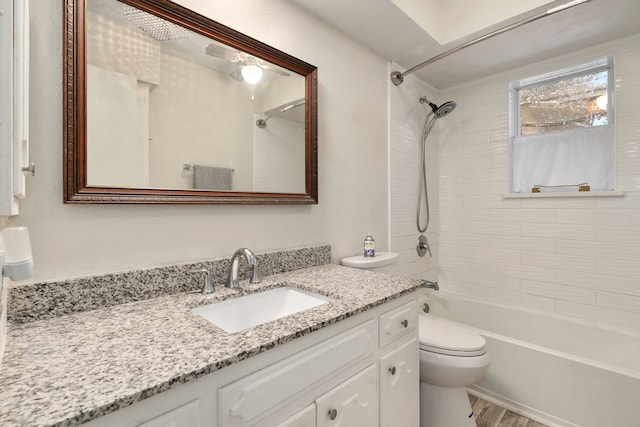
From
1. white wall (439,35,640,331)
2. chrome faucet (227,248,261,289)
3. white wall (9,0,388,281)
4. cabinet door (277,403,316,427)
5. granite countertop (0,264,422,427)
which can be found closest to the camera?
granite countertop (0,264,422,427)

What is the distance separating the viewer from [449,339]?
1.58m

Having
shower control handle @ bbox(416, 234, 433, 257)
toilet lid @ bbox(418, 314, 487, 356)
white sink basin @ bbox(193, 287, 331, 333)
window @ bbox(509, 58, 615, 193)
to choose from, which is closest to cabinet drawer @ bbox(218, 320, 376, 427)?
white sink basin @ bbox(193, 287, 331, 333)

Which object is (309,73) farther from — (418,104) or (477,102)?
(477,102)

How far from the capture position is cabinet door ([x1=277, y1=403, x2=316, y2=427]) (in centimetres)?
79

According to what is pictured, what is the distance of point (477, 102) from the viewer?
249cm

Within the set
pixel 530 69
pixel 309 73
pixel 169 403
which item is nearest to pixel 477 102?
pixel 530 69

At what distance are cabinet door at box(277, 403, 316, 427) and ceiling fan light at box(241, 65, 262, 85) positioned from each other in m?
1.28

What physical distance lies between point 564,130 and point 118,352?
2.84 metres

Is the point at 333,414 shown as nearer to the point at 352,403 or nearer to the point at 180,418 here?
the point at 352,403

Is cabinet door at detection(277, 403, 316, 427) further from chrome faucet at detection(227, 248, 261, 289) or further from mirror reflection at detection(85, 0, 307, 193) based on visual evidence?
mirror reflection at detection(85, 0, 307, 193)

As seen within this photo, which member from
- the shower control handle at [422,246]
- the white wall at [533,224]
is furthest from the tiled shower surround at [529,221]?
the shower control handle at [422,246]

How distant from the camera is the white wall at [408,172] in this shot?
219cm

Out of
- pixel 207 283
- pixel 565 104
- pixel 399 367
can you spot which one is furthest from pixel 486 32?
pixel 207 283

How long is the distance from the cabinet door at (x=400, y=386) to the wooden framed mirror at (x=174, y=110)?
828 mm
